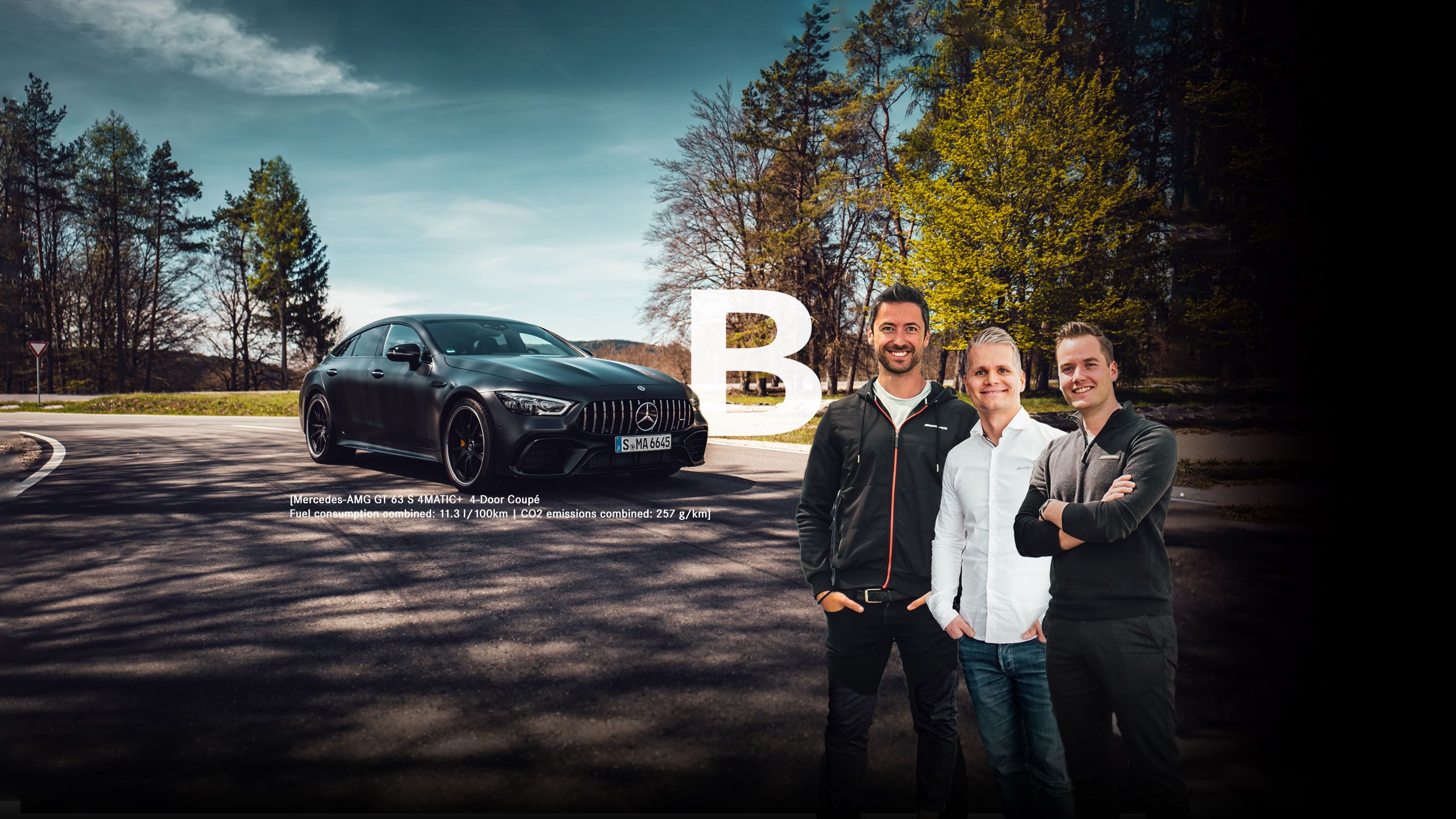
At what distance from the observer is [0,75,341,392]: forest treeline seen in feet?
80.7

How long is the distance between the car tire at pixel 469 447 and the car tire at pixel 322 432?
2323mm

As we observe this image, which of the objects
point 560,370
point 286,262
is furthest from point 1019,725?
point 286,262

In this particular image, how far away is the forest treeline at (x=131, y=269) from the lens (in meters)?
24.6

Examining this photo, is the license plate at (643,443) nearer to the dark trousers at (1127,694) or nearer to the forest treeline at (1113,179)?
the forest treeline at (1113,179)

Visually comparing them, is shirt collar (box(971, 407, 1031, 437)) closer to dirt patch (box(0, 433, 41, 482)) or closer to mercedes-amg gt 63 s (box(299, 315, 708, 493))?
mercedes-amg gt 63 s (box(299, 315, 708, 493))

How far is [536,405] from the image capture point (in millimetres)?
6590

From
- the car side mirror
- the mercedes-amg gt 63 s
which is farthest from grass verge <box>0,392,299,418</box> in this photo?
the car side mirror

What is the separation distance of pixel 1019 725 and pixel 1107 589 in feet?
1.56

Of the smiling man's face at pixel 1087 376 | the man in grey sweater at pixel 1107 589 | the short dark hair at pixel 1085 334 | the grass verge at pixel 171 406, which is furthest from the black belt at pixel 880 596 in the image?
the grass verge at pixel 171 406

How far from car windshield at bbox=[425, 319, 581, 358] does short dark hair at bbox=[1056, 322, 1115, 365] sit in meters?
6.13

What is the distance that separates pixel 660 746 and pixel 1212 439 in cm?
363

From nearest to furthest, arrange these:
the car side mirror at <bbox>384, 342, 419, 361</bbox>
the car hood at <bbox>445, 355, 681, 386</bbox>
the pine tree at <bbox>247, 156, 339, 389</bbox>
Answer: the car hood at <bbox>445, 355, 681, 386</bbox> → the car side mirror at <bbox>384, 342, 419, 361</bbox> → the pine tree at <bbox>247, 156, 339, 389</bbox>

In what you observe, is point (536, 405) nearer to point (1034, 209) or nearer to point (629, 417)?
point (629, 417)

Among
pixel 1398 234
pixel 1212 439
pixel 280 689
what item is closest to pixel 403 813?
pixel 280 689
